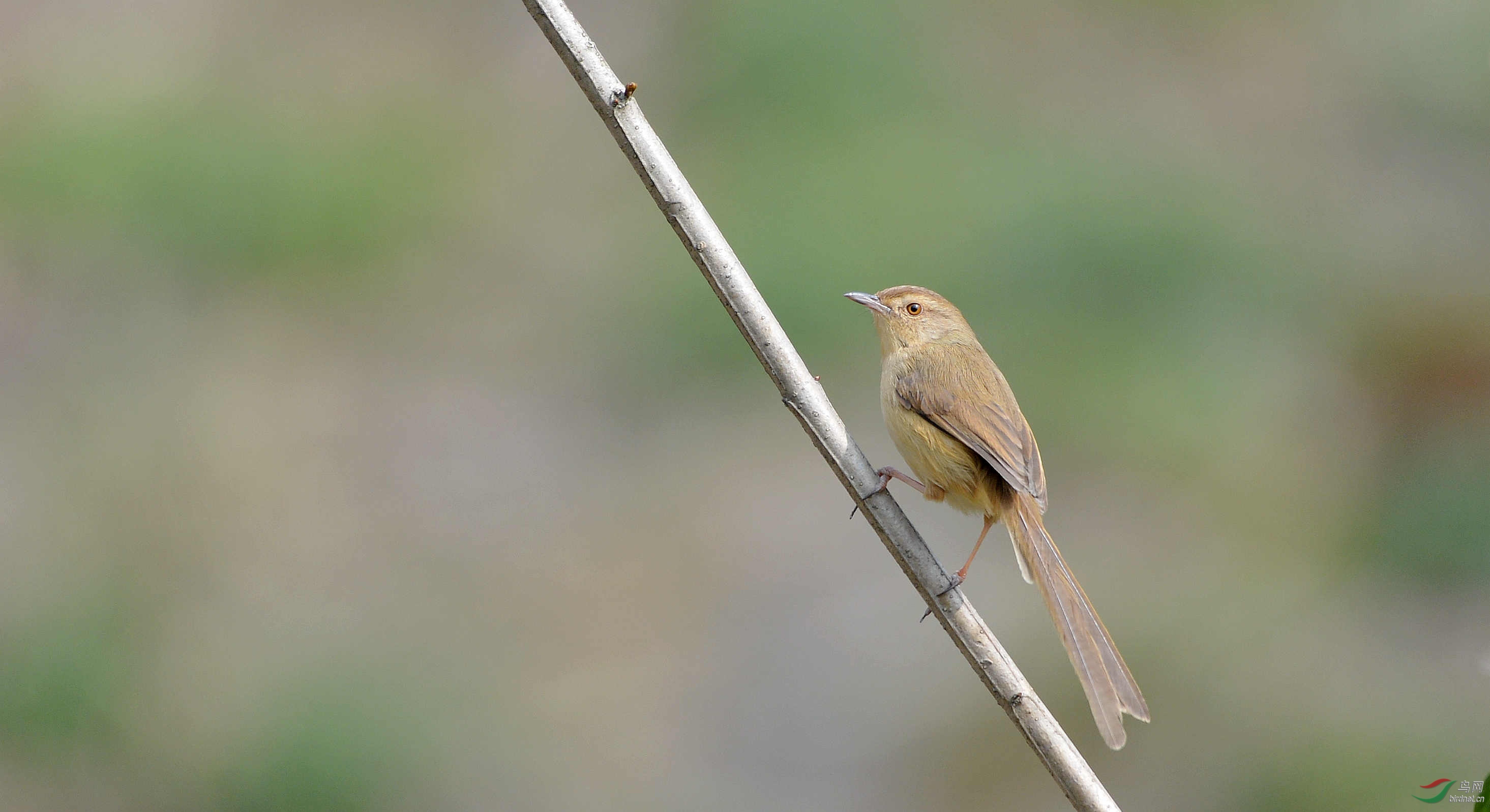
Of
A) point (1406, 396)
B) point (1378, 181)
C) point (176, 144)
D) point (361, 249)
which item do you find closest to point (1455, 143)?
point (1378, 181)

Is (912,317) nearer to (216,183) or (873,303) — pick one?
(873,303)

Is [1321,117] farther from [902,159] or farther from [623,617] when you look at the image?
[623,617]

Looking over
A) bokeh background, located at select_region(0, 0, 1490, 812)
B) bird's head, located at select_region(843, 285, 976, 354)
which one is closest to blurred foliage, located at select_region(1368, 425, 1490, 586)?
bokeh background, located at select_region(0, 0, 1490, 812)

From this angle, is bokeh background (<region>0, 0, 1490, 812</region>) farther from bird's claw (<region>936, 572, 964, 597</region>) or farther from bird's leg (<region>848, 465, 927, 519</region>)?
bird's claw (<region>936, 572, 964, 597</region>)

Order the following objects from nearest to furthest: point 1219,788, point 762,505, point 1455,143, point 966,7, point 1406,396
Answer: point 1219,788 → point 762,505 → point 1406,396 → point 1455,143 → point 966,7

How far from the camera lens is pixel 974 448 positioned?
14.2 feet

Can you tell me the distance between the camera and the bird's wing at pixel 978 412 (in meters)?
4.36

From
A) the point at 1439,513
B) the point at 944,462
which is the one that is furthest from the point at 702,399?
→ the point at 1439,513

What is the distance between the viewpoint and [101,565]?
25.2 feet

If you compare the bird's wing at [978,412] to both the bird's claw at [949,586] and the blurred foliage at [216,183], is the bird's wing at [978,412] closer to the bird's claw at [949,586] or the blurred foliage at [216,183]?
the bird's claw at [949,586]

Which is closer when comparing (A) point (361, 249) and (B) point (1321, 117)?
(A) point (361, 249)

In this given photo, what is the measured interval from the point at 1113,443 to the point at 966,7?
5.85 meters

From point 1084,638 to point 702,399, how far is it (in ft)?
18.5

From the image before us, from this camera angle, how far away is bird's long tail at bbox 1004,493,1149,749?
11.7 feet
